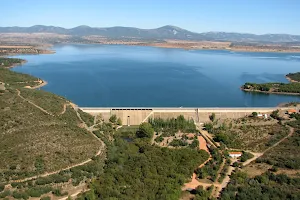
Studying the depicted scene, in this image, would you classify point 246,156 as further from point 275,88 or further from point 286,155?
point 275,88

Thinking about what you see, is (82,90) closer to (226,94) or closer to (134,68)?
(226,94)

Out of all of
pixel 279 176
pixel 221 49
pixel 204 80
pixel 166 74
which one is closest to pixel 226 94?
pixel 204 80

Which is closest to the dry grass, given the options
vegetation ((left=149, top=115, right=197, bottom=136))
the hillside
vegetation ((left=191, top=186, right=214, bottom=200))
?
the hillside

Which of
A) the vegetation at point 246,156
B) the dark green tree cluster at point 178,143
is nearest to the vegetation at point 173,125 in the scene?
the dark green tree cluster at point 178,143

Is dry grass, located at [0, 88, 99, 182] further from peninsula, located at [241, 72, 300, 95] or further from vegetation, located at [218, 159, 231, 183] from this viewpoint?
peninsula, located at [241, 72, 300, 95]

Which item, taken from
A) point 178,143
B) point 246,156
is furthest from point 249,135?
point 178,143

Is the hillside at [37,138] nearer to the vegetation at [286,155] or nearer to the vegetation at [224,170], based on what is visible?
the vegetation at [224,170]
